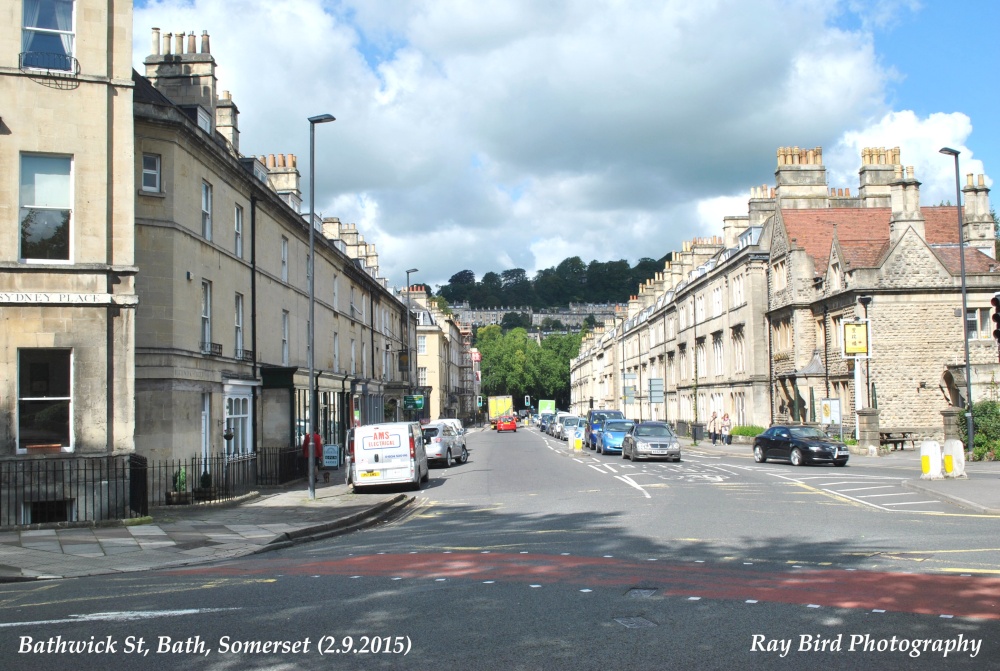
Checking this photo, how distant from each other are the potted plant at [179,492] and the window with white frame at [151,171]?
6.75 meters

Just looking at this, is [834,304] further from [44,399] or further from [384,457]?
[44,399]

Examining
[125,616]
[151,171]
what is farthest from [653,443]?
[125,616]

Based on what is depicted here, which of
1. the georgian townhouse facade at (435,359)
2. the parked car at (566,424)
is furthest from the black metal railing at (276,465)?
the georgian townhouse facade at (435,359)

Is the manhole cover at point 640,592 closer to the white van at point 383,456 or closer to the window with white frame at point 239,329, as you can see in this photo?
the white van at point 383,456

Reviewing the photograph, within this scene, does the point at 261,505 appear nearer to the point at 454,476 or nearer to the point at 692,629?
the point at 454,476

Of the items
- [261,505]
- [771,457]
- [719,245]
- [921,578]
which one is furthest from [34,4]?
[719,245]

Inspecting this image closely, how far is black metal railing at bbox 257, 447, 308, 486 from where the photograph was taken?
2489 cm

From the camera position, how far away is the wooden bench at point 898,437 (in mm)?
35750

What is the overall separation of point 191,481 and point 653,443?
A: 1893cm

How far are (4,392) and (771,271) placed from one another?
4050cm

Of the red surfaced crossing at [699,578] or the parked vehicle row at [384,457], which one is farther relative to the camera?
the parked vehicle row at [384,457]

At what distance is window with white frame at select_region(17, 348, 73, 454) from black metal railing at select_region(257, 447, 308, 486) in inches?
347

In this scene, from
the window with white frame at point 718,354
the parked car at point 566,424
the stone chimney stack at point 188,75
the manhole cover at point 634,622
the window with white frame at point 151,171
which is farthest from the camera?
the window with white frame at point 718,354

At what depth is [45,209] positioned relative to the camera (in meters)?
16.3
